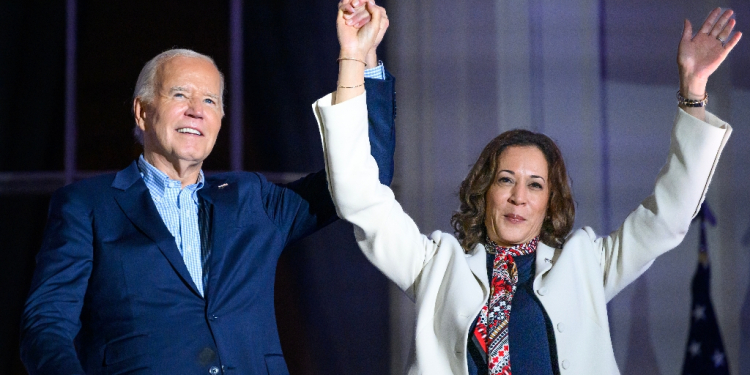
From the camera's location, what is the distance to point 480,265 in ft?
6.57

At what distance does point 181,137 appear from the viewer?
1.89 m

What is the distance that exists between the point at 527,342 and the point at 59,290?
1.03m

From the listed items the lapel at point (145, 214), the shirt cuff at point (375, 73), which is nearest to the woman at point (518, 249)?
the shirt cuff at point (375, 73)

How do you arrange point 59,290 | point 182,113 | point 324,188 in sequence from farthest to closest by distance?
point 324,188 → point 182,113 → point 59,290

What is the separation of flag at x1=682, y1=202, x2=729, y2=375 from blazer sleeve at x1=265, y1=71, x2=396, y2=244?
1.52 metres

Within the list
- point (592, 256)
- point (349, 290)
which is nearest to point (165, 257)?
point (592, 256)

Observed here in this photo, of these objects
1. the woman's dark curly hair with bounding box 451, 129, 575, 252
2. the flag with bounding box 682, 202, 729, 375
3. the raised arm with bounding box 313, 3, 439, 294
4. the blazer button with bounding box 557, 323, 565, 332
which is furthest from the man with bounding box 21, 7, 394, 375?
the flag with bounding box 682, 202, 729, 375

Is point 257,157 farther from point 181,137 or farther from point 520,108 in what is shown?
point 181,137

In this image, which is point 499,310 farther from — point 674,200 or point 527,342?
point 674,200

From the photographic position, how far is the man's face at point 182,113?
189 cm

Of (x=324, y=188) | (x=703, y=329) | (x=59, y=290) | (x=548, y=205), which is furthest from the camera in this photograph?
(x=703, y=329)

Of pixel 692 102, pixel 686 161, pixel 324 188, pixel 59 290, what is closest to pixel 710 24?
pixel 692 102

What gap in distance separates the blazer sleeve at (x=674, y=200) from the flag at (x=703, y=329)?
111 centimetres

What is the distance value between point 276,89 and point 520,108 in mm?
999
